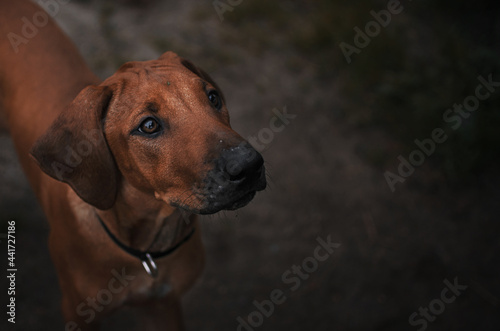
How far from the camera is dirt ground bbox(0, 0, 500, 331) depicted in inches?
161

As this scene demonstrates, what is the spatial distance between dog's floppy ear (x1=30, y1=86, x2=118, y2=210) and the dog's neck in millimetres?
198

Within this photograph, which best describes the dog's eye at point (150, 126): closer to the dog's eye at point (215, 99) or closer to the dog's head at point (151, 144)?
the dog's head at point (151, 144)

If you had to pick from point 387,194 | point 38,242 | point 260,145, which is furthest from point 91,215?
point 387,194

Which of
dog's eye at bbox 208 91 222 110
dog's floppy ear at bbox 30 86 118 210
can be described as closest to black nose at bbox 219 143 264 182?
dog's eye at bbox 208 91 222 110

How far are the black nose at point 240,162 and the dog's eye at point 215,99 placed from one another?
0.52 metres

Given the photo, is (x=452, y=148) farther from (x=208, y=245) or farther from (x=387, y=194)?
(x=208, y=245)

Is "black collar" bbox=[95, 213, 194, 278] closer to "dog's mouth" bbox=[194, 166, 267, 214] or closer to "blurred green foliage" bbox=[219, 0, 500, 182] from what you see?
"dog's mouth" bbox=[194, 166, 267, 214]

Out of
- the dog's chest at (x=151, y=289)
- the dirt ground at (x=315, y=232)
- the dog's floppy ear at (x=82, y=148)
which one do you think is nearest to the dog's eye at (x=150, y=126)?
the dog's floppy ear at (x=82, y=148)

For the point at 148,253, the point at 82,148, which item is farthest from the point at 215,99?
the point at 148,253

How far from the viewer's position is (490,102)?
15.8 feet

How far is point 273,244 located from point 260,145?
3.54ft

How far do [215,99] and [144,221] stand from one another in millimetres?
809

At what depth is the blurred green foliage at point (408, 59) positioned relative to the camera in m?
4.77

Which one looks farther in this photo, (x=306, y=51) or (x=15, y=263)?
(x=306, y=51)
